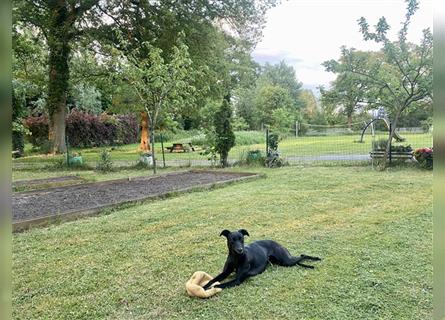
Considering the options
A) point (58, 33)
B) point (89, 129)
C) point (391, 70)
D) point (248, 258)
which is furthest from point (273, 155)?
point (89, 129)

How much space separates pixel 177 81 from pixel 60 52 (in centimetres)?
637

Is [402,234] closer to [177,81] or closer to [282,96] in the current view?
[177,81]

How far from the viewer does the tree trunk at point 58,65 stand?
12.4m

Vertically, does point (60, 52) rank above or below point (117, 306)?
above

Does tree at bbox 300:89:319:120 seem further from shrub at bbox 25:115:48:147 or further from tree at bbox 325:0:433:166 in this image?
tree at bbox 325:0:433:166

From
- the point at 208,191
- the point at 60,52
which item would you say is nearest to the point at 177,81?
the point at 208,191

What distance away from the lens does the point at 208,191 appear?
259 inches

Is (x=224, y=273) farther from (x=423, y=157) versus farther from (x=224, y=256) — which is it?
(x=423, y=157)

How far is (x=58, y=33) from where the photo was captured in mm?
12359

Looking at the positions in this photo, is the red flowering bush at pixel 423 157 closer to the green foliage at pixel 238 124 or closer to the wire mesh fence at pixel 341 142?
the wire mesh fence at pixel 341 142

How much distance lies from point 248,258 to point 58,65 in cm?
1266

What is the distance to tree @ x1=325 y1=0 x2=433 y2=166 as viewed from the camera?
8.12 m

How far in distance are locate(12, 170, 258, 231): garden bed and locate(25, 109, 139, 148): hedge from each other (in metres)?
11.9

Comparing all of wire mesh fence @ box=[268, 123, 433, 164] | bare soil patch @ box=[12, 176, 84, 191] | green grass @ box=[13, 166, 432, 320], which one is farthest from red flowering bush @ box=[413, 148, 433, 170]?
bare soil patch @ box=[12, 176, 84, 191]
